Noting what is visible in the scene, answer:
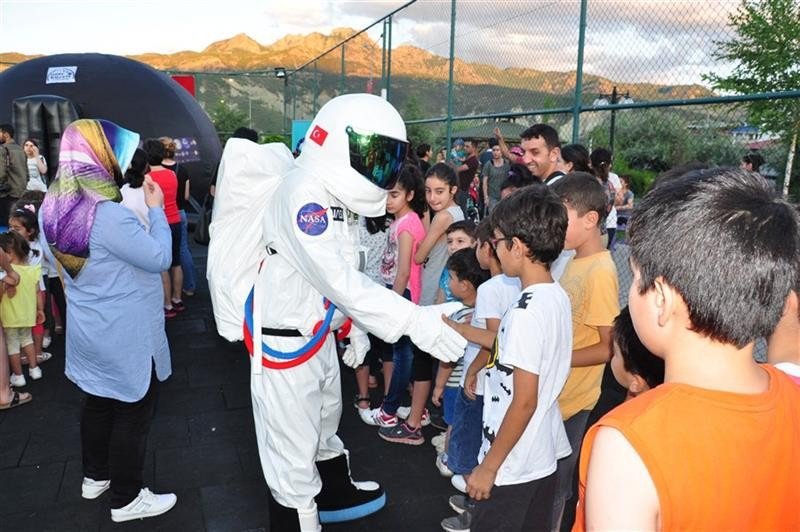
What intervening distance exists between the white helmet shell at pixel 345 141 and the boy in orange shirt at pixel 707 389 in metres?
1.59

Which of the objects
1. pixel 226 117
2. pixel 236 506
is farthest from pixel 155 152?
pixel 226 117

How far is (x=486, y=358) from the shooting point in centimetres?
264

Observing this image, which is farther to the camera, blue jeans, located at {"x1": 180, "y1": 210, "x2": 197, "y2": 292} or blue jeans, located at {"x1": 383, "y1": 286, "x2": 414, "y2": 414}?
blue jeans, located at {"x1": 180, "y1": 210, "x2": 197, "y2": 292}

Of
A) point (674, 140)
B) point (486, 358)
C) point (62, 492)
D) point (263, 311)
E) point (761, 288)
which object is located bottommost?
point (62, 492)

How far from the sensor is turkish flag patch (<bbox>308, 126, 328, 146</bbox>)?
2541 mm

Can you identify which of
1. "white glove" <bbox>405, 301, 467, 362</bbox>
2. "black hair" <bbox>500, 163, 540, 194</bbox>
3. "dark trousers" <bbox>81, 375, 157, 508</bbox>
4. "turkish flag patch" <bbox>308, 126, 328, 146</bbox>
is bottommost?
"dark trousers" <bbox>81, 375, 157, 508</bbox>

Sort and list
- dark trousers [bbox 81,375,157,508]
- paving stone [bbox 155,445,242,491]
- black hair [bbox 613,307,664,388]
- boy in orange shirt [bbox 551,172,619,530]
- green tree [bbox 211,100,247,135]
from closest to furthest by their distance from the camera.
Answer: black hair [bbox 613,307,664,388], boy in orange shirt [bbox 551,172,619,530], dark trousers [bbox 81,375,157,508], paving stone [bbox 155,445,242,491], green tree [bbox 211,100,247,135]

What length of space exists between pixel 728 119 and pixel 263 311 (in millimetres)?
3768

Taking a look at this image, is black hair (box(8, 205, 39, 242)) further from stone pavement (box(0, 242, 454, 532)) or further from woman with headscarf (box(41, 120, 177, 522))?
woman with headscarf (box(41, 120, 177, 522))

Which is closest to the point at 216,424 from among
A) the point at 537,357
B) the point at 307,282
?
the point at 307,282

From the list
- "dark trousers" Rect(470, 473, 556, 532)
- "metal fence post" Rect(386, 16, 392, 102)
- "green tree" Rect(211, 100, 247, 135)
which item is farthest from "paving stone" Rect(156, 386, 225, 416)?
"green tree" Rect(211, 100, 247, 135)

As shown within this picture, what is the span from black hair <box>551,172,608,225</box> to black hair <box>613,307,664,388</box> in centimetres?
97

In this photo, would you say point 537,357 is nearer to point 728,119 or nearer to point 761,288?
point 761,288

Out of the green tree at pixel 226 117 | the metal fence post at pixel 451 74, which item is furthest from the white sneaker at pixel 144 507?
the green tree at pixel 226 117
